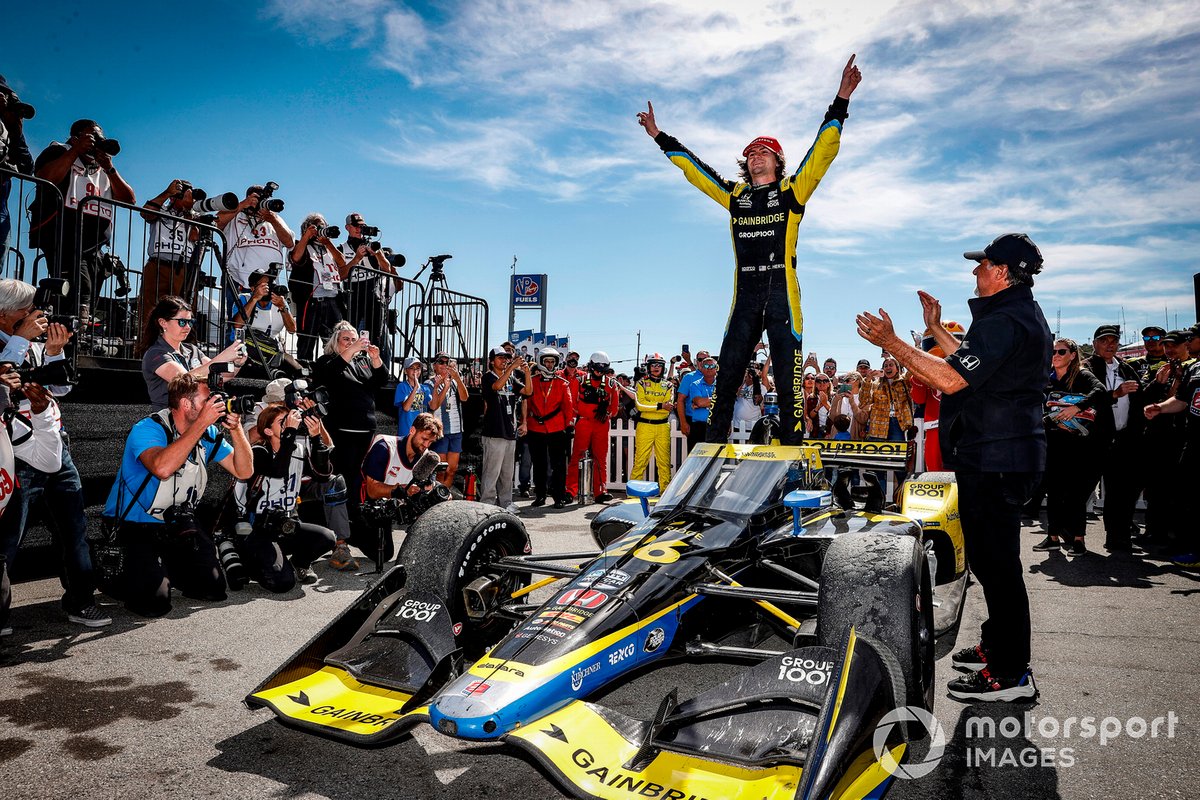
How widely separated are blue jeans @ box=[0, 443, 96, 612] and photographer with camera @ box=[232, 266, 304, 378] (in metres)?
3.48

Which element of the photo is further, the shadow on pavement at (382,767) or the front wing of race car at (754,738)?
the shadow on pavement at (382,767)

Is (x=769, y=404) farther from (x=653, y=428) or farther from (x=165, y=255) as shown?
(x=165, y=255)

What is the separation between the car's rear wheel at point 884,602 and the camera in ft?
9.62

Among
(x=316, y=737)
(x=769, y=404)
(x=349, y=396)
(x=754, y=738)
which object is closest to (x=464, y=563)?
(x=316, y=737)

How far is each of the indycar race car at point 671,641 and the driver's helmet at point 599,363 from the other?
790 centimetres

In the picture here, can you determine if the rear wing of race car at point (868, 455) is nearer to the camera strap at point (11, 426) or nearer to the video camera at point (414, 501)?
the video camera at point (414, 501)

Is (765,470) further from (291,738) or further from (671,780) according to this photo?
(291,738)

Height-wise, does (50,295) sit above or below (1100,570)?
above

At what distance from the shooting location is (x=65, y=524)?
482 cm

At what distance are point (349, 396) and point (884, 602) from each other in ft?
19.1

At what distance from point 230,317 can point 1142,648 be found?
8652 mm

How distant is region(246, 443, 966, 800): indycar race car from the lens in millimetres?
2531

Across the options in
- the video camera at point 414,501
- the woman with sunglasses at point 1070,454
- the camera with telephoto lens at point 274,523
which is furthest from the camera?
the woman with sunglasses at point 1070,454

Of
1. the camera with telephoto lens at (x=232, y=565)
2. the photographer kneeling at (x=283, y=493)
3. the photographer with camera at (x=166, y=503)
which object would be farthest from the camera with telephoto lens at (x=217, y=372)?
the camera with telephoto lens at (x=232, y=565)
